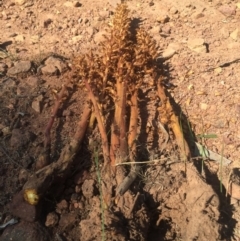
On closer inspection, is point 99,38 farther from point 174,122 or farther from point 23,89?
point 174,122

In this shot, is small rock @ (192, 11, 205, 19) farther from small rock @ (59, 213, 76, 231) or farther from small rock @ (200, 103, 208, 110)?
small rock @ (59, 213, 76, 231)

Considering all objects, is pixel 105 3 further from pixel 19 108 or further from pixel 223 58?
pixel 19 108

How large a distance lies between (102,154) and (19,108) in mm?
659

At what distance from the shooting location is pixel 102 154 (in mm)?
2471

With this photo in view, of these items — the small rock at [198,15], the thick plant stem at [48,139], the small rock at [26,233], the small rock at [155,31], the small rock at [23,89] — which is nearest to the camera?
the small rock at [26,233]

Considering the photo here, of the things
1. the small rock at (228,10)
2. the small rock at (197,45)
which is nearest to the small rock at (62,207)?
the small rock at (197,45)

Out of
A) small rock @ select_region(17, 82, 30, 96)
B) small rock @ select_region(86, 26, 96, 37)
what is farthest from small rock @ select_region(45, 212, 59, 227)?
small rock @ select_region(86, 26, 96, 37)

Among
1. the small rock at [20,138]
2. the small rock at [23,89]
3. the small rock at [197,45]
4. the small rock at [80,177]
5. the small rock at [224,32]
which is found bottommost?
the small rock at [80,177]

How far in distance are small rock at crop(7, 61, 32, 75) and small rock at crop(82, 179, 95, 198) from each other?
3.27ft

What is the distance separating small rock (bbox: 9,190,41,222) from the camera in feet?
7.17

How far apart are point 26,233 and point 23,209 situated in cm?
12

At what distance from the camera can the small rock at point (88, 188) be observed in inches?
91.6

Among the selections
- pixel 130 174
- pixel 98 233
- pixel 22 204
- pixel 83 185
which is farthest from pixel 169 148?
pixel 22 204

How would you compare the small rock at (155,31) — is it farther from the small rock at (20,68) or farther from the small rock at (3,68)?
the small rock at (3,68)
